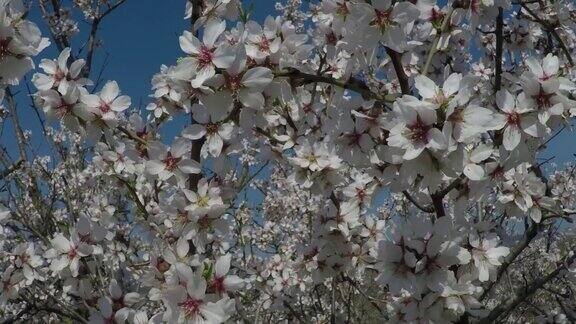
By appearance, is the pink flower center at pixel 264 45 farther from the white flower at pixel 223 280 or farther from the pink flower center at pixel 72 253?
the pink flower center at pixel 72 253

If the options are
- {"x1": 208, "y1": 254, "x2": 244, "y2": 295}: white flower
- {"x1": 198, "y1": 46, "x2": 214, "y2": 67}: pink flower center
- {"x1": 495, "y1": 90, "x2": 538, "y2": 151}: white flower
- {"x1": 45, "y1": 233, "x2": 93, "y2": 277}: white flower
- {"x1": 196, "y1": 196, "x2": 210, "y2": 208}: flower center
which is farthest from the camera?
{"x1": 45, "y1": 233, "x2": 93, "y2": 277}: white flower

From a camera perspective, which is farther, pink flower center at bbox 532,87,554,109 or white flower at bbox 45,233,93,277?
white flower at bbox 45,233,93,277

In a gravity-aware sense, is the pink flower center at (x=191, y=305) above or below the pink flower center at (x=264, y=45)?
below

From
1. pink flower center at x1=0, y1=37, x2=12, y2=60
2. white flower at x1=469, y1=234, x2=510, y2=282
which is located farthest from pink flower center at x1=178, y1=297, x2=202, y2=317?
white flower at x1=469, y1=234, x2=510, y2=282

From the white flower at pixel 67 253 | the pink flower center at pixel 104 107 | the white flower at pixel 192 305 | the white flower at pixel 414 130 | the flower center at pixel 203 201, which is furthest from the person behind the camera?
the white flower at pixel 67 253

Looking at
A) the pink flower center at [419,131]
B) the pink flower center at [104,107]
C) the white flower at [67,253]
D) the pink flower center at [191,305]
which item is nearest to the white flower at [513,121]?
the pink flower center at [419,131]

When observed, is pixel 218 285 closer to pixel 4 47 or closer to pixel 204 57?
pixel 204 57

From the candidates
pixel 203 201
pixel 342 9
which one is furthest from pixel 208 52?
pixel 203 201

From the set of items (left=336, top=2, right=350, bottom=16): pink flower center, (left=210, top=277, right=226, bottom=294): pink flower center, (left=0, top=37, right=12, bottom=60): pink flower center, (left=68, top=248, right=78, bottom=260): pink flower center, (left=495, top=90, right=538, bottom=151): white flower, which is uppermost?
(left=0, top=37, right=12, bottom=60): pink flower center

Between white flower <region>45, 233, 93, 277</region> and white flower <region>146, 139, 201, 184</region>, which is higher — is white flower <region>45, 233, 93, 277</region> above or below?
below

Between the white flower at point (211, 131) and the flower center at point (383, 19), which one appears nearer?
the flower center at point (383, 19)

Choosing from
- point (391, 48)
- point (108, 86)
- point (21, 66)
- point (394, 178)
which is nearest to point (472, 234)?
point (394, 178)

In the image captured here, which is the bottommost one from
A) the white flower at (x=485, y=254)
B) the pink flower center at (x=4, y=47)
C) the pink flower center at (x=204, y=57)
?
the white flower at (x=485, y=254)

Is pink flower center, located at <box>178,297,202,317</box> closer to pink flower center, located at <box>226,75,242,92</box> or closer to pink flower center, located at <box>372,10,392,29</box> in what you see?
pink flower center, located at <box>226,75,242,92</box>
